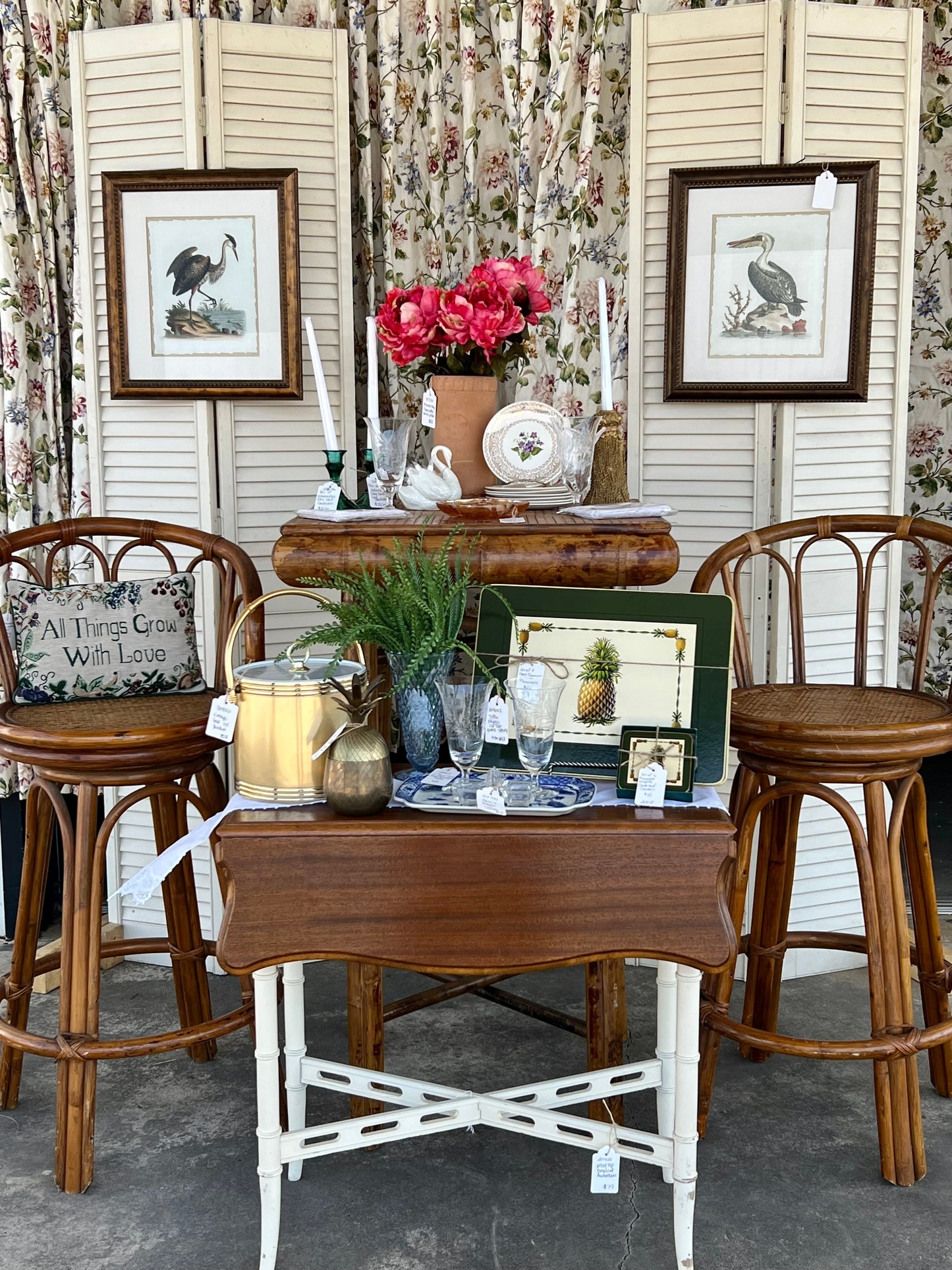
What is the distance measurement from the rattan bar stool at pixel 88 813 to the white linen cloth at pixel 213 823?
1.05ft

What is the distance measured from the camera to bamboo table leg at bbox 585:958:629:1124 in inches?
83.4

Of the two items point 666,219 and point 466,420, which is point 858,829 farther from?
point 666,219

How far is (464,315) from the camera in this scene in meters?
2.17

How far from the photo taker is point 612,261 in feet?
10.1

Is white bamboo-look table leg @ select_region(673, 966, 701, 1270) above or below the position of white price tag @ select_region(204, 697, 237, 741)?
below

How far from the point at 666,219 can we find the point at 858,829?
1508 mm

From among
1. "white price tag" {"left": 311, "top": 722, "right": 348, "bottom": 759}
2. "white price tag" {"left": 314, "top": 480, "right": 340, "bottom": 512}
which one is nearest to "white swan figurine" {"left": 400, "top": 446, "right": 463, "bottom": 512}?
"white price tag" {"left": 314, "top": 480, "right": 340, "bottom": 512}

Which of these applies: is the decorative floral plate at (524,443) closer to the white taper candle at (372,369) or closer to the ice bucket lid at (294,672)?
the white taper candle at (372,369)

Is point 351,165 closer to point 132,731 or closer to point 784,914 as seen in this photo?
point 132,731

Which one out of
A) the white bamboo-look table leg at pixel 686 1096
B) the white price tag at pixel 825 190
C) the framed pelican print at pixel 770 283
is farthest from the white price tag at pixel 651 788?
the white price tag at pixel 825 190

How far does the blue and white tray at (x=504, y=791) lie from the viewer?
170 cm

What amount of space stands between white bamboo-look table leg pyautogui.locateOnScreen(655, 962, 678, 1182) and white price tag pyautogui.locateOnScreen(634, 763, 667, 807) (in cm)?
38

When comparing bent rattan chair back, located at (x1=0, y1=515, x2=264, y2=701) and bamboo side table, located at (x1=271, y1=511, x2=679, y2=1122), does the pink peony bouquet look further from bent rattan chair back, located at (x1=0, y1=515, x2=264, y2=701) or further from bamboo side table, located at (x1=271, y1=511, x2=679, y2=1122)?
bent rattan chair back, located at (x1=0, y1=515, x2=264, y2=701)

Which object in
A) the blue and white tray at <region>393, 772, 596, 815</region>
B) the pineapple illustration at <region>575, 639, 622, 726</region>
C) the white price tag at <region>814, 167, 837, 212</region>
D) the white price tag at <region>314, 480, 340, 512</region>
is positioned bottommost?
the blue and white tray at <region>393, 772, 596, 815</region>
